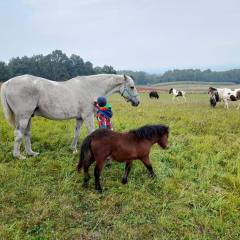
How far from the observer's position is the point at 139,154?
194 inches

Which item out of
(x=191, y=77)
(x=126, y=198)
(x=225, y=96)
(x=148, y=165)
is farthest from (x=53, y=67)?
(x=126, y=198)

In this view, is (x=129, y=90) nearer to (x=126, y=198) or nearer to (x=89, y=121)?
(x=89, y=121)

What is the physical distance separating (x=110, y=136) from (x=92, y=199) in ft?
3.35

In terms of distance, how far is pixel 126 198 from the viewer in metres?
4.57

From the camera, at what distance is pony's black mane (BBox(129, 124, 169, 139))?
4.96m

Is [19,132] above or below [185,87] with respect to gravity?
above

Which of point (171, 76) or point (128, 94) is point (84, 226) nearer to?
point (128, 94)

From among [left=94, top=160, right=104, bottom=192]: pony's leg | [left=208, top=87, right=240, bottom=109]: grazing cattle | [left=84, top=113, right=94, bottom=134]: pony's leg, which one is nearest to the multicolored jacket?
[left=84, top=113, right=94, bottom=134]: pony's leg

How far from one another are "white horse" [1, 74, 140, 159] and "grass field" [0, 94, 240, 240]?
Result: 801mm

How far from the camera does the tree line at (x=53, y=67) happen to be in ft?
187

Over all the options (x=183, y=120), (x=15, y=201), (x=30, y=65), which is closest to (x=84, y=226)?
(x=15, y=201)

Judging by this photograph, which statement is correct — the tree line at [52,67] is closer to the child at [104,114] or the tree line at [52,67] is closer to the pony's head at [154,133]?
the child at [104,114]

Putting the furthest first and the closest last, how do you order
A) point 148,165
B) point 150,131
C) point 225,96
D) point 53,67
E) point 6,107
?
1. point 53,67
2. point 225,96
3. point 6,107
4. point 148,165
5. point 150,131

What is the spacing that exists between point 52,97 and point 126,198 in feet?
9.29
